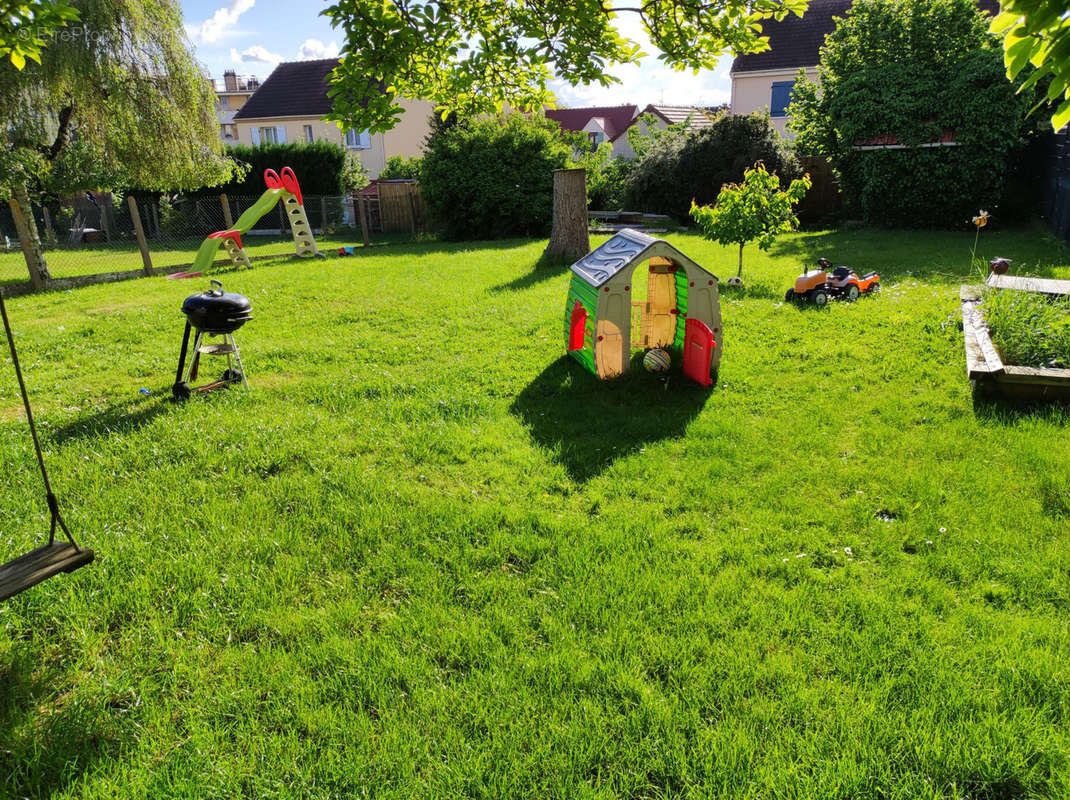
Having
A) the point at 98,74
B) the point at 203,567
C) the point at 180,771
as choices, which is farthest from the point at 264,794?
the point at 98,74

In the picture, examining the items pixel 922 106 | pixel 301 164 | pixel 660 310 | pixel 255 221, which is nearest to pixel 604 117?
pixel 301 164

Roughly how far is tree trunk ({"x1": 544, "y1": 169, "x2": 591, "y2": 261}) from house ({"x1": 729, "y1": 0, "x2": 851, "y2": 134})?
19.5 meters

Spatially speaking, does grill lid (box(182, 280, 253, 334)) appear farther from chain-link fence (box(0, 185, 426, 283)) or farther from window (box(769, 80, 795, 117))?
window (box(769, 80, 795, 117))

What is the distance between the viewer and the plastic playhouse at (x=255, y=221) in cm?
1414

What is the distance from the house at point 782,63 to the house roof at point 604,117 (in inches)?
623

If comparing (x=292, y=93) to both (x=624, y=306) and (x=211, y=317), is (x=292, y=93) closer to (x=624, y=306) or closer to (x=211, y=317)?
(x=211, y=317)

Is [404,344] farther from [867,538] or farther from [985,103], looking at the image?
[985,103]

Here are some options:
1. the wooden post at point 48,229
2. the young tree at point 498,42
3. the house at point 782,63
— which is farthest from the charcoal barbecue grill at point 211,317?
the house at point 782,63

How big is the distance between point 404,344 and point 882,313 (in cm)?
602

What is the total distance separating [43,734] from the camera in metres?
2.56

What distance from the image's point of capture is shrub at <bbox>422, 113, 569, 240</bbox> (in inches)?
733

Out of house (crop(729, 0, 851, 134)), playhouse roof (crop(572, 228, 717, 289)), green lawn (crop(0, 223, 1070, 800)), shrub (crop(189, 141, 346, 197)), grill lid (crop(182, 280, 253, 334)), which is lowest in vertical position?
green lawn (crop(0, 223, 1070, 800))

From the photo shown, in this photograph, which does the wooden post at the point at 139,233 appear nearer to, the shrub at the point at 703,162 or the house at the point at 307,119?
the shrub at the point at 703,162

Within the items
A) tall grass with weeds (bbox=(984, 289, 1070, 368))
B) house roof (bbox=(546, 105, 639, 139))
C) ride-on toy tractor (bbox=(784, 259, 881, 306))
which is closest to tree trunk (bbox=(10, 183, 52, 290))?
ride-on toy tractor (bbox=(784, 259, 881, 306))
